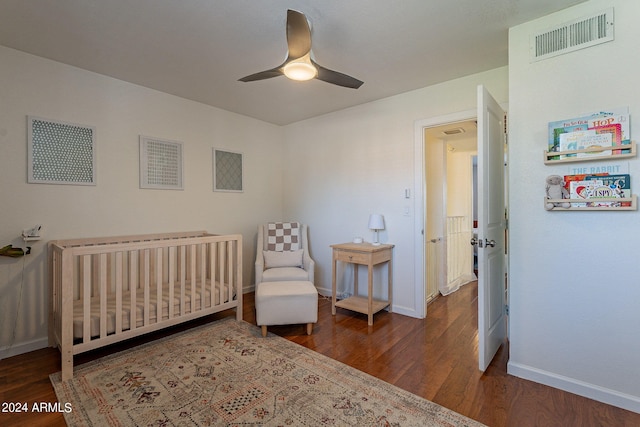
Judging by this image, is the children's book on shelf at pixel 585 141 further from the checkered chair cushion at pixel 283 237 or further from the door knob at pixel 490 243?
the checkered chair cushion at pixel 283 237

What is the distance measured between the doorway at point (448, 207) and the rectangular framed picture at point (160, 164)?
109 inches

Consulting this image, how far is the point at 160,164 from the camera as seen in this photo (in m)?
3.18

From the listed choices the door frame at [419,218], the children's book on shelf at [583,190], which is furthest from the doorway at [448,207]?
the children's book on shelf at [583,190]

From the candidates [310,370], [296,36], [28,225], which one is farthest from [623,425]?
[28,225]

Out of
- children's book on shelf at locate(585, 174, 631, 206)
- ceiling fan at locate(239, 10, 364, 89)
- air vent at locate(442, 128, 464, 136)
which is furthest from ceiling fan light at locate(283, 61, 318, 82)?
air vent at locate(442, 128, 464, 136)

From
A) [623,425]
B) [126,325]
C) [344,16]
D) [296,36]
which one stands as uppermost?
[344,16]

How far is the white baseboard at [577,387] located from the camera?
5.51 feet

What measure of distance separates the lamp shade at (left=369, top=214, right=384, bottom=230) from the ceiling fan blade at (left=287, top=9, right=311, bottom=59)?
1931mm

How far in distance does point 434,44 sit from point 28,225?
3566 millimetres

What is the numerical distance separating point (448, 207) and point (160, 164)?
3.95 m

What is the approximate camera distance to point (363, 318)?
3.11 meters

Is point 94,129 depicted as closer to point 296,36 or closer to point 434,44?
point 296,36

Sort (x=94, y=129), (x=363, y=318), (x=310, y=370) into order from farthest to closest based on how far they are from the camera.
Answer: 1. (x=363, y=318)
2. (x=94, y=129)
3. (x=310, y=370)

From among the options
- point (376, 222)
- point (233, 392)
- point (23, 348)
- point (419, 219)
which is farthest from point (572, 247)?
point (23, 348)
